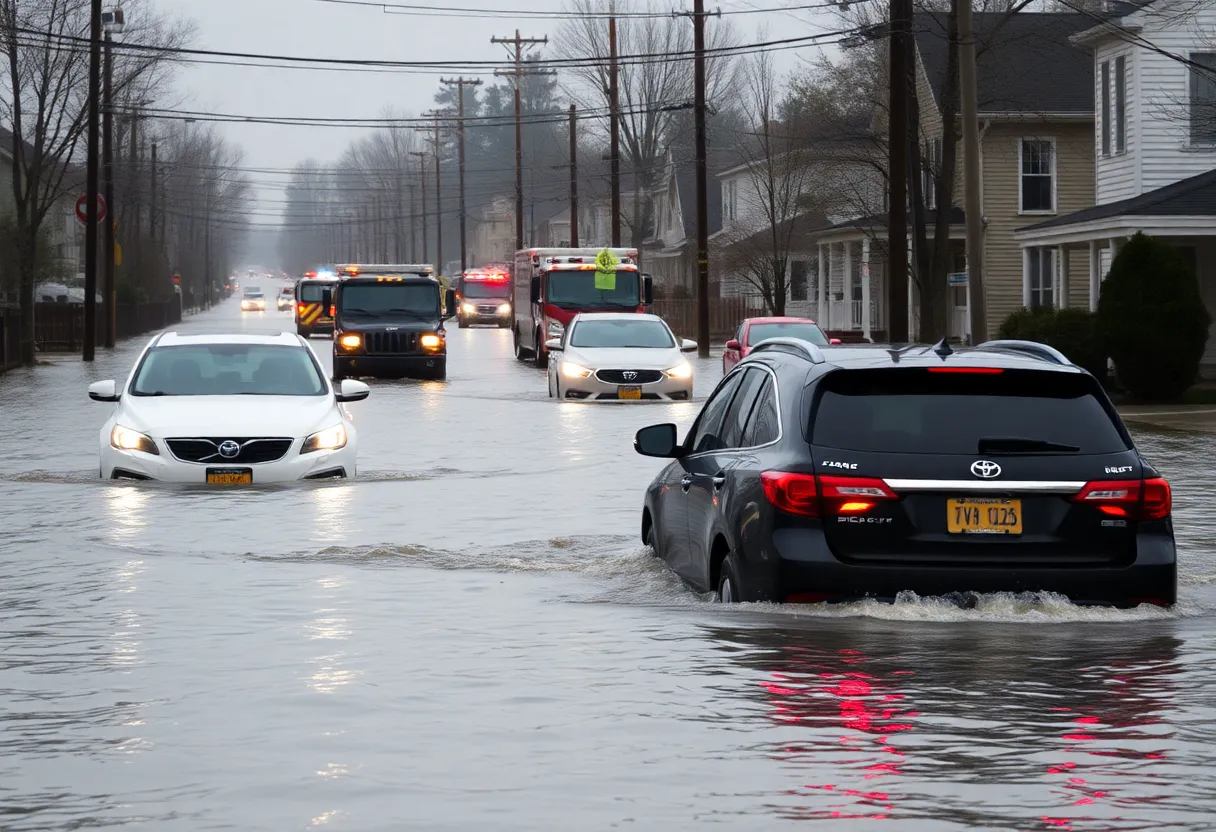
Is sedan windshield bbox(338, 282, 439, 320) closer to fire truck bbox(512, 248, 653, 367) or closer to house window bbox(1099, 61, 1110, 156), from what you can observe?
fire truck bbox(512, 248, 653, 367)

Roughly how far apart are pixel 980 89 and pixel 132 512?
145 feet

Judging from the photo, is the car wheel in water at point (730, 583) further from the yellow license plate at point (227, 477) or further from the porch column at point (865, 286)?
the porch column at point (865, 286)

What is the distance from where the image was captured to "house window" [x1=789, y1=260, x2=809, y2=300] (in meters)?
79.5

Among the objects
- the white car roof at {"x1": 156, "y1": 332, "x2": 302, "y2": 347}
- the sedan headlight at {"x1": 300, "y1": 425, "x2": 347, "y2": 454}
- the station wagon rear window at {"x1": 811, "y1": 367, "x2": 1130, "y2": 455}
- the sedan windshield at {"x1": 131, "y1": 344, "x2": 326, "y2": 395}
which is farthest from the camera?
the white car roof at {"x1": 156, "y1": 332, "x2": 302, "y2": 347}

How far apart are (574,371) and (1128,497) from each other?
24.9 m

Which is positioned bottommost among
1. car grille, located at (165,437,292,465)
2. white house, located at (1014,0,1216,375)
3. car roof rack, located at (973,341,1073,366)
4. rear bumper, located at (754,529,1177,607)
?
rear bumper, located at (754,529,1177,607)

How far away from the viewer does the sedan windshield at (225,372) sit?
1961cm

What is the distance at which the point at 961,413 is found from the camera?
9.76 meters

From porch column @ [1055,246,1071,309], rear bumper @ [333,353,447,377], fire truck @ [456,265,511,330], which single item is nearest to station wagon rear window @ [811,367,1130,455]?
rear bumper @ [333,353,447,377]

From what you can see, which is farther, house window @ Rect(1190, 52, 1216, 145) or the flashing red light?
house window @ Rect(1190, 52, 1216, 145)

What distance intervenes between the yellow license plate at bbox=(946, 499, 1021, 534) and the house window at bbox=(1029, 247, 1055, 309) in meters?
47.3

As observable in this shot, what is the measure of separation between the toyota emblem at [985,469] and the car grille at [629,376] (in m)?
24.6

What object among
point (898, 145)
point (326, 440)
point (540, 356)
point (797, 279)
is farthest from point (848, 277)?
point (326, 440)

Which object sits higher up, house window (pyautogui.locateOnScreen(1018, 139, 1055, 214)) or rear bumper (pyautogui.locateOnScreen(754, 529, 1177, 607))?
house window (pyautogui.locateOnScreen(1018, 139, 1055, 214))
